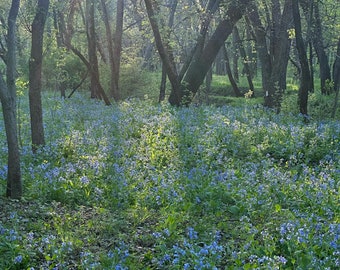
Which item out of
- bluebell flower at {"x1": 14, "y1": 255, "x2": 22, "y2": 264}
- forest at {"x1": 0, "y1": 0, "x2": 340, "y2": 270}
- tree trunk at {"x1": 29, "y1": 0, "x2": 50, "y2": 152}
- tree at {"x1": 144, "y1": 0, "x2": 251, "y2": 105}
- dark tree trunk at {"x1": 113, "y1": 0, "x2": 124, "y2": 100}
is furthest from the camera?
dark tree trunk at {"x1": 113, "y1": 0, "x2": 124, "y2": 100}

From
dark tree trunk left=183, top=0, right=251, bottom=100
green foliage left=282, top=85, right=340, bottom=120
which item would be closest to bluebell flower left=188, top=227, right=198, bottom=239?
green foliage left=282, top=85, right=340, bottom=120

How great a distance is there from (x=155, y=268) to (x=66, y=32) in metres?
18.2

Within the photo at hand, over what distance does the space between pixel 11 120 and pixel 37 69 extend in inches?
112

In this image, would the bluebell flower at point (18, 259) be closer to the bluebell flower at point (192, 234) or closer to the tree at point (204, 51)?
the bluebell flower at point (192, 234)

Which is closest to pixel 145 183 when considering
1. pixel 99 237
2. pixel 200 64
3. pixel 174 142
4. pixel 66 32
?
pixel 99 237

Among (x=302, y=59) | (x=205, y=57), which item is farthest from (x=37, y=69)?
(x=205, y=57)

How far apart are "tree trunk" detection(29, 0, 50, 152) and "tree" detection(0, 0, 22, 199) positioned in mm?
Answer: 1915

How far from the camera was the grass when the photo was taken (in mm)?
4148

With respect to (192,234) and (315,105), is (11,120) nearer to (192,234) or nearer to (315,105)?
(192,234)

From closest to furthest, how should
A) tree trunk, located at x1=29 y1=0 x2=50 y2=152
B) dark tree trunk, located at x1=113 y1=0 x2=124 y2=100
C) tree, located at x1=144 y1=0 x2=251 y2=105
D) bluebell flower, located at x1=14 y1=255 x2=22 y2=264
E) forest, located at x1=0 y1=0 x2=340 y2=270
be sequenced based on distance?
1. bluebell flower, located at x1=14 y1=255 x2=22 y2=264
2. forest, located at x1=0 y1=0 x2=340 y2=270
3. tree trunk, located at x1=29 y1=0 x2=50 y2=152
4. tree, located at x1=144 y1=0 x2=251 y2=105
5. dark tree trunk, located at x1=113 y1=0 x2=124 y2=100

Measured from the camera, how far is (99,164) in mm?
7004

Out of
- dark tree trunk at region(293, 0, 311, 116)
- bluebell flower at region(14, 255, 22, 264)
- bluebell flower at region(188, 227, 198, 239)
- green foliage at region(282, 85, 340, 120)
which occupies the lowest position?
bluebell flower at region(14, 255, 22, 264)

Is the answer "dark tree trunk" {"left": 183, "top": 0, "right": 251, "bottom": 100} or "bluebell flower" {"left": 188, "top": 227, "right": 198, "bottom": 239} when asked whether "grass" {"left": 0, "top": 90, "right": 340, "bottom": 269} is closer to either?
"bluebell flower" {"left": 188, "top": 227, "right": 198, "bottom": 239}

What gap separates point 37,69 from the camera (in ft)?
27.6
